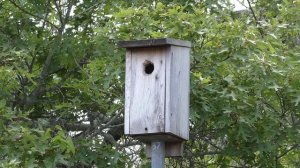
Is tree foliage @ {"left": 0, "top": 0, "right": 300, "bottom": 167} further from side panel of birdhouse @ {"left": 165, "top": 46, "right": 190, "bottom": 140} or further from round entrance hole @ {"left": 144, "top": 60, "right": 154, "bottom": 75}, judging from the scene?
side panel of birdhouse @ {"left": 165, "top": 46, "right": 190, "bottom": 140}

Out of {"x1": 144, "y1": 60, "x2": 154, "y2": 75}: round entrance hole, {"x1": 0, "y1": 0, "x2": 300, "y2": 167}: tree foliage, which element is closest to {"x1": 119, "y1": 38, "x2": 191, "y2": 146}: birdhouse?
{"x1": 144, "y1": 60, "x2": 154, "y2": 75}: round entrance hole

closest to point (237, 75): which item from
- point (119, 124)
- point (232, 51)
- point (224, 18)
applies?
point (232, 51)

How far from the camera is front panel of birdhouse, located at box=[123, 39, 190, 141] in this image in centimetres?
592

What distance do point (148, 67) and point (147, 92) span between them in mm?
238

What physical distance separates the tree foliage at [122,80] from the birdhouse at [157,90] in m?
1.21

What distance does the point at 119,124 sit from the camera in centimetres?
909

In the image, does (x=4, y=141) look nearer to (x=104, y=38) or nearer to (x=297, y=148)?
(x=104, y=38)

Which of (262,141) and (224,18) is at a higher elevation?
(224,18)

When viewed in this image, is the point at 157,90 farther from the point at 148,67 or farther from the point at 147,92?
the point at 148,67

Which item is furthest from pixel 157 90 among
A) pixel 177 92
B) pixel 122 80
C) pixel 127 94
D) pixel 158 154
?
pixel 122 80

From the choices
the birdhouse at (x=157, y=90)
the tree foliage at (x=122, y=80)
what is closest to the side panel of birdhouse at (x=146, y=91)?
the birdhouse at (x=157, y=90)

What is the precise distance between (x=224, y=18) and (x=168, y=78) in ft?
9.23

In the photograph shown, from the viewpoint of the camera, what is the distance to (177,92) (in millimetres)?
6062

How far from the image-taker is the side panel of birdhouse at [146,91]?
5941 mm
